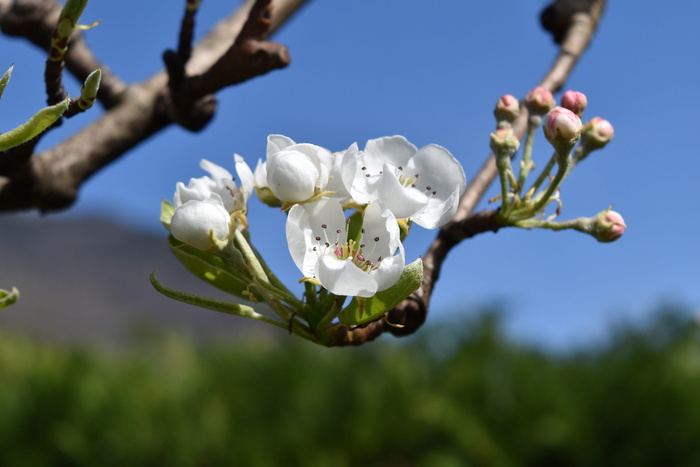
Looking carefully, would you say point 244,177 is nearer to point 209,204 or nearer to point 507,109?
point 209,204

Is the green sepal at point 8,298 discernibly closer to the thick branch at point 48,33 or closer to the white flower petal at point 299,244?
the white flower petal at point 299,244

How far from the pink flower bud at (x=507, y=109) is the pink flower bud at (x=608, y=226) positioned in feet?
0.50

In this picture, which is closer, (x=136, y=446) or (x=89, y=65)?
(x=89, y=65)

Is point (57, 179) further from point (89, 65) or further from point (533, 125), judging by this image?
point (533, 125)

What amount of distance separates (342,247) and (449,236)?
230 millimetres

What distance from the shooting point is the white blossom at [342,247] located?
65 centimetres

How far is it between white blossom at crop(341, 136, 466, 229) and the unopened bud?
2.4 inches

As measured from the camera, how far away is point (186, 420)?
4867 millimetres

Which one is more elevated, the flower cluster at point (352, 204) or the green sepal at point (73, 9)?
the green sepal at point (73, 9)

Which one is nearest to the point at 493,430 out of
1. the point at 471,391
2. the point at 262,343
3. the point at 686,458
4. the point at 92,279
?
the point at 471,391

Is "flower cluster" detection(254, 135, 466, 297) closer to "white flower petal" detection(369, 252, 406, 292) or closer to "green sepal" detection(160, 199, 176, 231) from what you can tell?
"white flower petal" detection(369, 252, 406, 292)

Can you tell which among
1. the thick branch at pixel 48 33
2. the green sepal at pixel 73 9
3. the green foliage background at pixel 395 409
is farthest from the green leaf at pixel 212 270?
the green foliage background at pixel 395 409

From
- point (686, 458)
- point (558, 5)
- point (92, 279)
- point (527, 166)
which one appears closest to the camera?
point (527, 166)

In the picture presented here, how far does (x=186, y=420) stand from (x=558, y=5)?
4.10 m
